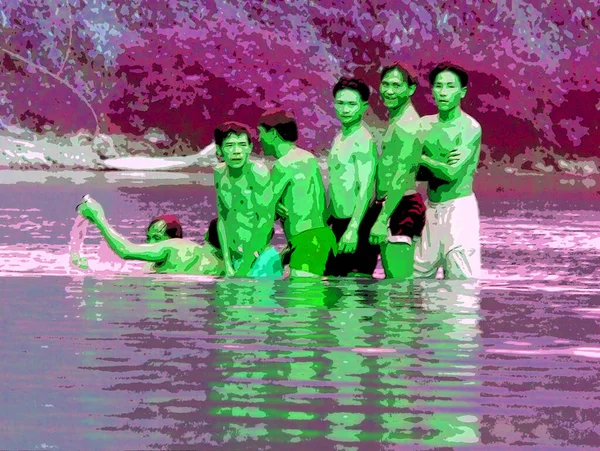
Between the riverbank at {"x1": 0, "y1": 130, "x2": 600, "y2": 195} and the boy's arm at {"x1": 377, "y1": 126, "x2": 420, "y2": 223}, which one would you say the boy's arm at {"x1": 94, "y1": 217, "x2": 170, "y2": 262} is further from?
the riverbank at {"x1": 0, "y1": 130, "x2": 600, "y2": 195}

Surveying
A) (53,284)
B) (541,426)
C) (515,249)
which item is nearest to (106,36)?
(515,249)

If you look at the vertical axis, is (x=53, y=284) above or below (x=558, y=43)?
below

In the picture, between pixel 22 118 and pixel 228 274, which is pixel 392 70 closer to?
pixel 228 274

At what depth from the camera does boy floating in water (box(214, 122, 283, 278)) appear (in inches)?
388

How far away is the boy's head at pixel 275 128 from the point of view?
977cm

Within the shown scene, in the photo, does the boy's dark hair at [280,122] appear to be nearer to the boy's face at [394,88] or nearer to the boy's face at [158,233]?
the boy's face at [394,88]

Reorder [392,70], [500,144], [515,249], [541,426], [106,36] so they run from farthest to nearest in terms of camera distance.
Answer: [106,36], [500,144], [515,249], [392,70], [541,426]

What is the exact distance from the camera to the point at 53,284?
10.1 metres

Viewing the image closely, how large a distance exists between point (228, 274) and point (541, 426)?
182 inches

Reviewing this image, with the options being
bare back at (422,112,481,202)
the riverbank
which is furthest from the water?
the riverbank

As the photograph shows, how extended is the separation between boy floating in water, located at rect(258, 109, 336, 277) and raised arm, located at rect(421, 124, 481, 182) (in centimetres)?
62

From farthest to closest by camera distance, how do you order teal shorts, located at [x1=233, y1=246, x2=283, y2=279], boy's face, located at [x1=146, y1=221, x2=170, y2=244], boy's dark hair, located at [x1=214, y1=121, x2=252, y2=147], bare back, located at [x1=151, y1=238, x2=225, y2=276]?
boy's face, located at [x1=146, y1=221, x2=170, y2=244] < bare back, located at [x1=151, y1=238, x2=225, y2=276] < teal shorts, located at [x1=233, y1=246, x2=283, y2=279] < boy's dark hair, located at [x1=214, y1=121, x2=252, y2=147]

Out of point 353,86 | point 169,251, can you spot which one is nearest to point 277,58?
point 169,251

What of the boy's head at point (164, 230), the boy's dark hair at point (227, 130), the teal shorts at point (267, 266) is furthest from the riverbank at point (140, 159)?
the boy's dark hair at point (227, 130)
